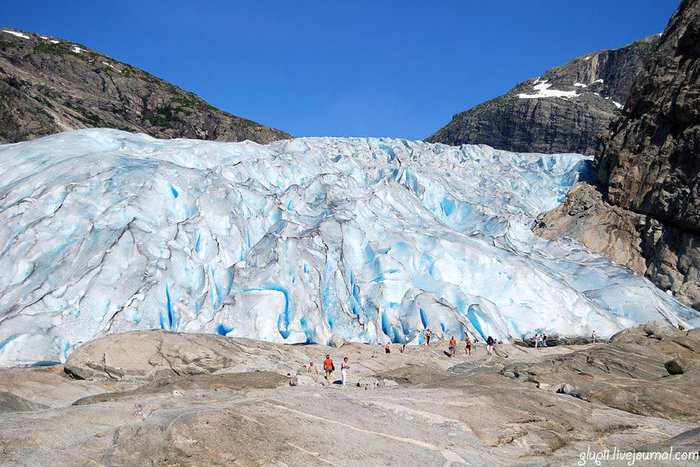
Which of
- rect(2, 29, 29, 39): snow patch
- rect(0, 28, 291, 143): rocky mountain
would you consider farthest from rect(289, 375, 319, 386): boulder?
rect(2, 29, 29, 39): snow patch

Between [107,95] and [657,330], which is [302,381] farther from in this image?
[107,95]

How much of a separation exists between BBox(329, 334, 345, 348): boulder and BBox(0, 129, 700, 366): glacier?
25.6 inches

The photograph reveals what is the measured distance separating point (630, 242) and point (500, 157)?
1930 centimetres

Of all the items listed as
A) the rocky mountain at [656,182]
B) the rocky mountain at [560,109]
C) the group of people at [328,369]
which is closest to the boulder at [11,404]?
the group of people at [328,369]

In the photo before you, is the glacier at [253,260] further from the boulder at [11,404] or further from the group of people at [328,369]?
the boulder at [11,404]


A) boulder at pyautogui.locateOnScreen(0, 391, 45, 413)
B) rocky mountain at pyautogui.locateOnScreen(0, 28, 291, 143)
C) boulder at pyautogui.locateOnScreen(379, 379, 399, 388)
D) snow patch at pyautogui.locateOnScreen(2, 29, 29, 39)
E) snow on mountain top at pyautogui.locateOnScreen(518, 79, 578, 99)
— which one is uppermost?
snow on mountain top at pyautogui.locateOnScreen(518, 79, 578, 99)

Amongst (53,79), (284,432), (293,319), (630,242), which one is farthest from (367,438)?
(53,79)

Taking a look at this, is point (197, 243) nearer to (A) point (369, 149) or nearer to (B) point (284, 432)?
(B) point (284, 432)

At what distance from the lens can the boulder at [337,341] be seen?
19625mm

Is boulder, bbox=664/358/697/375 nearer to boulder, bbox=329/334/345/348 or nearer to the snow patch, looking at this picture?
boulder, bbox=329/334/345/348

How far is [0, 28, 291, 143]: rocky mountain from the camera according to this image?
53.5 metres

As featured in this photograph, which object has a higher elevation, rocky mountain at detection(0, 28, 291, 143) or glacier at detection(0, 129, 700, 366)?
rocky mountain at detection(0, 28, 291, 143)

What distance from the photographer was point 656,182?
3177 cm

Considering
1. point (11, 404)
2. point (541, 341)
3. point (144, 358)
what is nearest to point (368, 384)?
point (144, 358)
